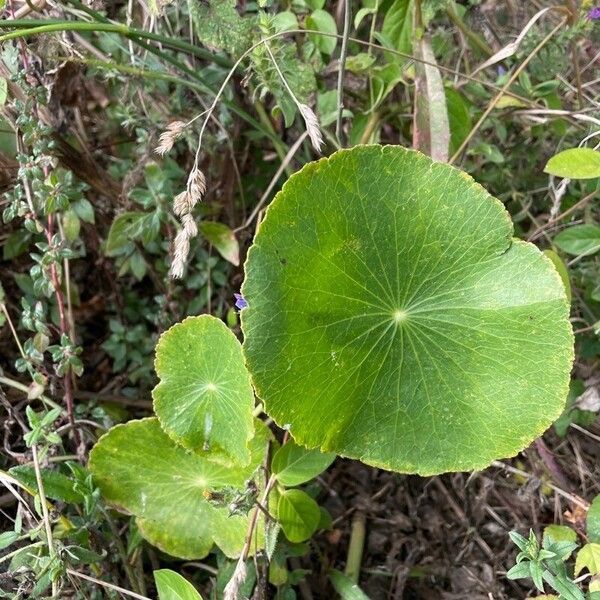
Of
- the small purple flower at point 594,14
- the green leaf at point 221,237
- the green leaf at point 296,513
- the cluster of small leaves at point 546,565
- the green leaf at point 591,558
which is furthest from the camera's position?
the green leaf at point 221,237

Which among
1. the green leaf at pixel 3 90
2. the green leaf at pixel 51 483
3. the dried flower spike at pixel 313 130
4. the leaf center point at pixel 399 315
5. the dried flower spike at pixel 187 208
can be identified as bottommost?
the green leaf at pixel 51 483

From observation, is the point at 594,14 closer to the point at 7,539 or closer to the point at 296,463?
the point at 296,463

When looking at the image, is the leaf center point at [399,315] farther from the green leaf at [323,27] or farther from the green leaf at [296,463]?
the green leaf at [323,27]

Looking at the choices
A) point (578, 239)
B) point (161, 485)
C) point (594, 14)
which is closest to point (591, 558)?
point (578, 239)

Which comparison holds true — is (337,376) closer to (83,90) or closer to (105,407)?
(105,407)

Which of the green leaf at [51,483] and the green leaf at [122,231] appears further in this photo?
the green leaf at [122,231]

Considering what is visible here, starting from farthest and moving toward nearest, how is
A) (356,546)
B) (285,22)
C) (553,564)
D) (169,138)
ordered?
1. (356,546)
2. (285,22)
3. (169,138)
4. (553,564)

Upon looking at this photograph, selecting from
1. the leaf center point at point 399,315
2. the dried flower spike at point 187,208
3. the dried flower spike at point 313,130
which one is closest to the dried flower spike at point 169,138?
the dried flower spike at point 187,208
